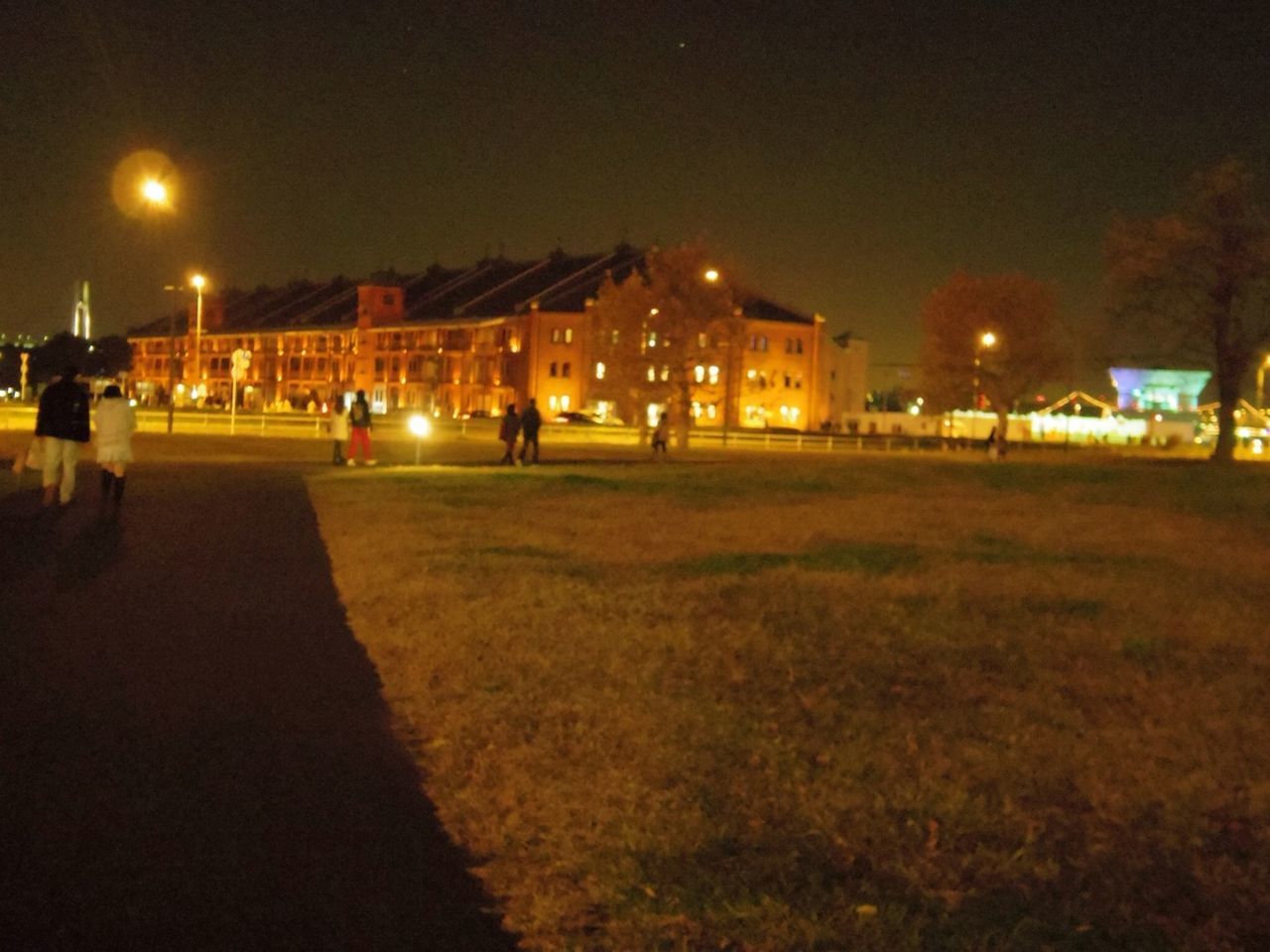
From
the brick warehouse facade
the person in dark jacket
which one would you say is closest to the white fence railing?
the brick warehouse facade

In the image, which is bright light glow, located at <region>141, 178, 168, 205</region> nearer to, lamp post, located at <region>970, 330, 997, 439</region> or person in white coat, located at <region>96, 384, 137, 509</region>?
person in white coat, located at <region>96, 384, 137, 509</region>

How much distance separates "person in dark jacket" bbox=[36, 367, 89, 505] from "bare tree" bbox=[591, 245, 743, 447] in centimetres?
4001

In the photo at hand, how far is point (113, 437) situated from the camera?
1909 centimetres

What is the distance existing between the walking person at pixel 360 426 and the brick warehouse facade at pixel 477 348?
4384cm

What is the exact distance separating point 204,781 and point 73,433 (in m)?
12.4

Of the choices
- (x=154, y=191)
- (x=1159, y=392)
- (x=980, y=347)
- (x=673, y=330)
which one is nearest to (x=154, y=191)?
(x=154, y=191)

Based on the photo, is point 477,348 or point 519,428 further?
point 477,348

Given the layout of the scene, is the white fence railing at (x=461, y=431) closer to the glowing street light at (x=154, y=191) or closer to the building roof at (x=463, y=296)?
the building roof at (x=463, y=296)

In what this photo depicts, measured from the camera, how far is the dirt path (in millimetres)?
5312

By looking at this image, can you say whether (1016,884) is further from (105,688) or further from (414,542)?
(414,542)

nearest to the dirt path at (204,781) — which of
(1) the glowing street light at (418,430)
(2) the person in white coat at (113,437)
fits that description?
(2) the person in white coat at (113,437)

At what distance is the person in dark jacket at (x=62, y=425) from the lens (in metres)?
18.1

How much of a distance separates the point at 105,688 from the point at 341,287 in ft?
358

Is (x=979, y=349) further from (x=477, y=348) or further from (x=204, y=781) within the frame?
(x=204, y=781)
